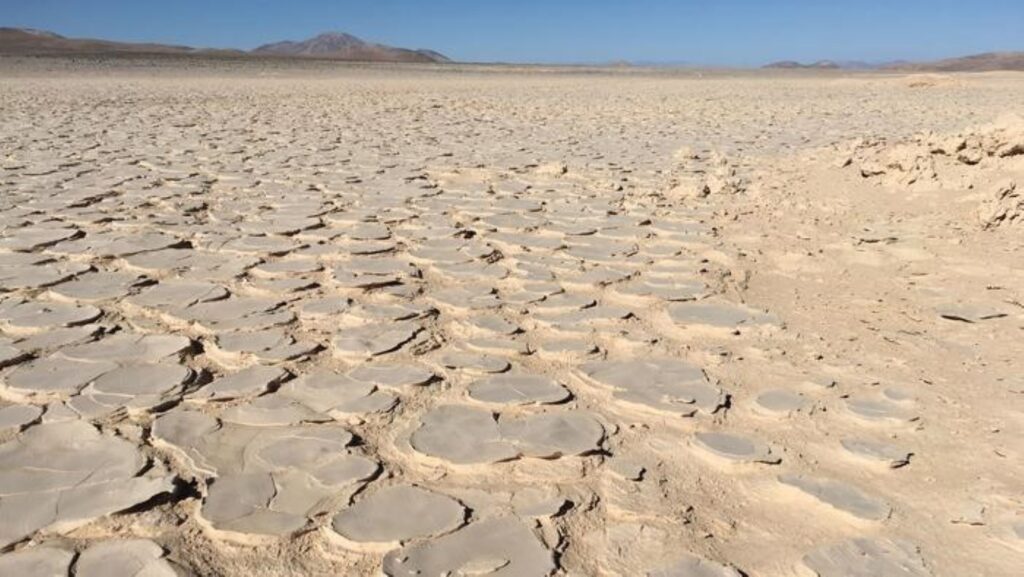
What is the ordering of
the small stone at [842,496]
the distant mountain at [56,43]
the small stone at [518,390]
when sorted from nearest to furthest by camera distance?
the small stone at [842,496] → the small stone at [518,390] → the distant mountain at [56,43]

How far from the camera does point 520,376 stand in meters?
1.68

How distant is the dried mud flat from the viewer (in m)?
1.11

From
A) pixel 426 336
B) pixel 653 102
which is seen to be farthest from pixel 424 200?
pixel 653 102

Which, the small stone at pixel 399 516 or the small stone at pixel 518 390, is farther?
the small stone at pixel 518 390

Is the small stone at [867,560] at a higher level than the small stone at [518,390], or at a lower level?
higher

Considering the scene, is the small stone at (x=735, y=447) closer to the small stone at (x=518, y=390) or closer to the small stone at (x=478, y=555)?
the small stone at (x=518, y=390)

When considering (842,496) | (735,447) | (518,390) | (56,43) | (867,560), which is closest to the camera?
(867,560)

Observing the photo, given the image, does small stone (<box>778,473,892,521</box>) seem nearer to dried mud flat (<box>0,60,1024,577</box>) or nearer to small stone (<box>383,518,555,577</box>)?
dried mud flat (<box>0,60,1024,577</box>)

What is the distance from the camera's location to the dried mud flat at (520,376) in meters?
1.11

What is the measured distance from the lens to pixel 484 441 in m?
Answer: 1.39

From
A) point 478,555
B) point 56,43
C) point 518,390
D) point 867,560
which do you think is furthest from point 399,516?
point 56,43

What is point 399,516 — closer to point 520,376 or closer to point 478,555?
point 478,555

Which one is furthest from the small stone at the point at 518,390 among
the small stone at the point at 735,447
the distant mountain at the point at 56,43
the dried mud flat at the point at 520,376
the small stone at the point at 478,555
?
the distant mountain at the point at 56,43

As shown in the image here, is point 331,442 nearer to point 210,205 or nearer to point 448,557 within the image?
point 448,557
